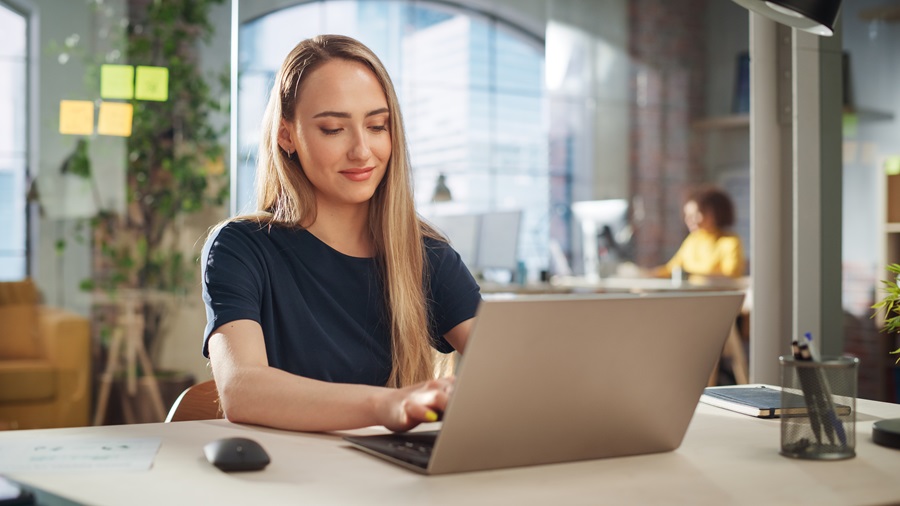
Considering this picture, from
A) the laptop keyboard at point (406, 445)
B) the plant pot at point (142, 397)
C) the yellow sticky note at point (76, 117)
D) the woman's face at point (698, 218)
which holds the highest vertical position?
the yellow sticky note at point (76, 117)

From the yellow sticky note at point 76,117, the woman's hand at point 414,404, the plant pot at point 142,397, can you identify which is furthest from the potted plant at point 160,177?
the woman's hand at point 414,404

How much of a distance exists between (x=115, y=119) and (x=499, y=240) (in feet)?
7.97

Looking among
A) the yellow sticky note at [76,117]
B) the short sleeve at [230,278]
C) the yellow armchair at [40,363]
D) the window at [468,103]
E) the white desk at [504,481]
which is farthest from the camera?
the window at [468,103]

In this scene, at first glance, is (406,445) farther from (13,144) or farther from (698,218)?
(698,218)

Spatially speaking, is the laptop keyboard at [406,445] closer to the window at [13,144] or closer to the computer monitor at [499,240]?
the window at [13,144]

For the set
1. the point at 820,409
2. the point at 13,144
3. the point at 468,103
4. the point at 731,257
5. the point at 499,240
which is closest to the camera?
the point at 820,409

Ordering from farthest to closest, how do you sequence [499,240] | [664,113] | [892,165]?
1. [664,113]
2. [499,240]
3. [892,165]

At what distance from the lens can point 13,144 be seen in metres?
3.82

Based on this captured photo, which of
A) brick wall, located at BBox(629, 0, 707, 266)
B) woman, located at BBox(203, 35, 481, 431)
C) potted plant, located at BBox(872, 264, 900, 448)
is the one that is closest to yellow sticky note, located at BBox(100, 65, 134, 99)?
woman, located at BBox(203, 35, 481, 431)

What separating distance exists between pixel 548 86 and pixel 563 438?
24.0 feet

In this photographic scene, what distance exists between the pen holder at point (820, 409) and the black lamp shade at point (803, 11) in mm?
637

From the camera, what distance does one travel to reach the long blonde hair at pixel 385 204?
170cm

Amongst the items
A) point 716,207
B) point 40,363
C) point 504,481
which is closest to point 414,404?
point 504,481

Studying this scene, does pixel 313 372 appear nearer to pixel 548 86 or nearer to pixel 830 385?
pixel 830 385
